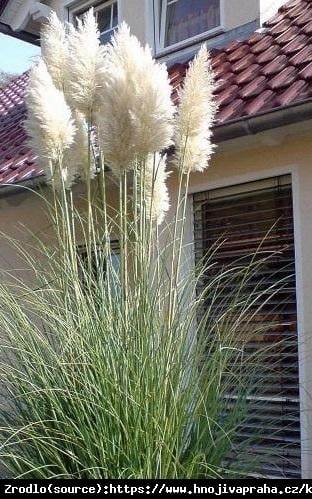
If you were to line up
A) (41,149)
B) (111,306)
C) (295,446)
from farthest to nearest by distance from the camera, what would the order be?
(295,446) < (41,149) < (111,306)

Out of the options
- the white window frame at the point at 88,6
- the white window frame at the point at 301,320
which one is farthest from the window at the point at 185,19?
the white window frame at the point at 301,320

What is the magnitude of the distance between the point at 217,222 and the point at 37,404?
2.07m

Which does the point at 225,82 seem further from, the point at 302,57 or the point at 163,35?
the point at 163,35

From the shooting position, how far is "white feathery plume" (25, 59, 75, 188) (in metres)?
3.68

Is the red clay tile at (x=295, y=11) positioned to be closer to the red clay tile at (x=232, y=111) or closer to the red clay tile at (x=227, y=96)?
the red clay tile at (x=227, y=96)

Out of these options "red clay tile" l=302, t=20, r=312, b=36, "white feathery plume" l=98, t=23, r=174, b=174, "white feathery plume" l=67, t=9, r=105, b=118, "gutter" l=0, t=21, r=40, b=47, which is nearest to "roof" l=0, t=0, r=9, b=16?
"gutter" l=0, t=21, r=40, b=47

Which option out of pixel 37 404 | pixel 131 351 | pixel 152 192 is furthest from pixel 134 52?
pixel 37 404

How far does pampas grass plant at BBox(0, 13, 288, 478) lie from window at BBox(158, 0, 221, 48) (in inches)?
98.2

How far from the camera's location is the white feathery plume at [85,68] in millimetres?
3779

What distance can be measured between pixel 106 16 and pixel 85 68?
4070mm

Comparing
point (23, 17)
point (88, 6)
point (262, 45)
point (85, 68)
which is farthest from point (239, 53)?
point (23, 17)
